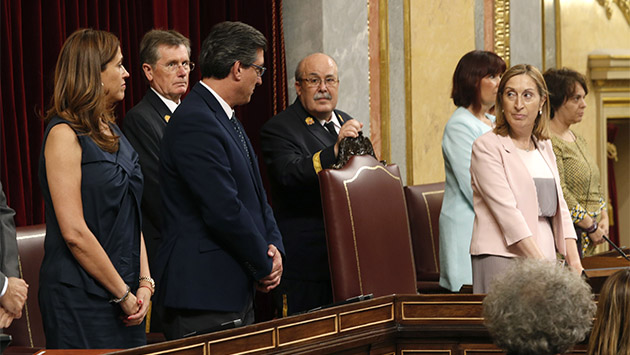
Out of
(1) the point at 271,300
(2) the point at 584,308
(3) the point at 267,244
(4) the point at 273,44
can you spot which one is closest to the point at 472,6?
(4) the point at 273,44

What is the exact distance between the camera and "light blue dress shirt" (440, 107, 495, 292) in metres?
4.21

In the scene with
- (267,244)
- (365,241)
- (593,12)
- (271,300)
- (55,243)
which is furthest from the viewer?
(593,12)

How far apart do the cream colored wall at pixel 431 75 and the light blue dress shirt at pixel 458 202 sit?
2.01 m

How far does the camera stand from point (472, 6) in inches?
271

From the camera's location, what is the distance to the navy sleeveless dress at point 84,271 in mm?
2857

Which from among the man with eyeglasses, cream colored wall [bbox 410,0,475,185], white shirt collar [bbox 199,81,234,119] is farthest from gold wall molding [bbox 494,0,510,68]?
white shirt collar [bbox 199,81,234,119]

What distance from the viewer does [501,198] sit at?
3518 millimetres

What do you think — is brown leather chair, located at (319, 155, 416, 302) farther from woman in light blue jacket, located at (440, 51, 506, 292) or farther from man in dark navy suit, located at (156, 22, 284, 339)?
man in dark navy suit, located at (156, 22, 284, 339)

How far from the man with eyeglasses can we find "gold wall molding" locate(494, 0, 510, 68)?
3.41m

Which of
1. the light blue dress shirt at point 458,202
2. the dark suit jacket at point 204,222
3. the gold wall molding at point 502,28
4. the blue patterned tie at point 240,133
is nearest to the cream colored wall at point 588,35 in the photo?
the gold wall molding at point 502,28

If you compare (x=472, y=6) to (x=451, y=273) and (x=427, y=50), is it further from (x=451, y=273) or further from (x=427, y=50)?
(x=451, y=273)

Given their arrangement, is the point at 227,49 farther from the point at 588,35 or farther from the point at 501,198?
the point at 588,35

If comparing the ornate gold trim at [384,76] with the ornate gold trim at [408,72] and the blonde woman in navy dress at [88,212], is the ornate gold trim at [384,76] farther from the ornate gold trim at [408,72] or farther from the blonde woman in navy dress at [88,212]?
the blonde woman in navy dress at [88,212]

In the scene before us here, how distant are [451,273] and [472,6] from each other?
3.09m
